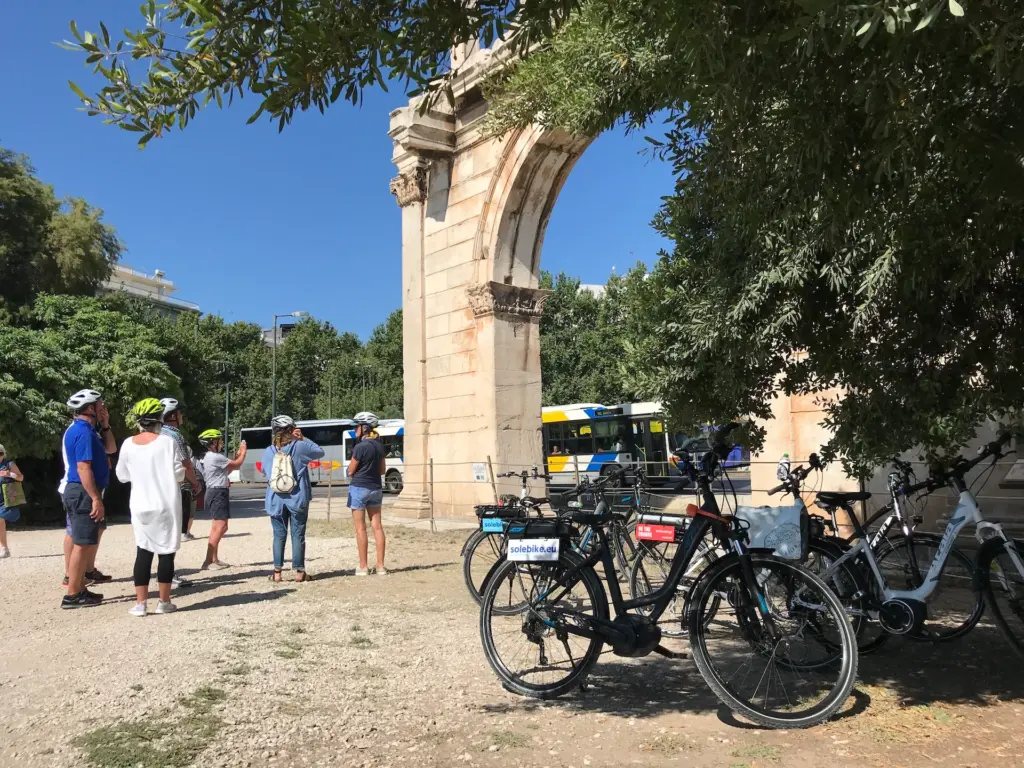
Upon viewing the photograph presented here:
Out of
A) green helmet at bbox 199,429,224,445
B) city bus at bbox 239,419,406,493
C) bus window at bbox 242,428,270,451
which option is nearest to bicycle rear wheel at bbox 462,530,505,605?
green helmet at bbox 199,429,224,445

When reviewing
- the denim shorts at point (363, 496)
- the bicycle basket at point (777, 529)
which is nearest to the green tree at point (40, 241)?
the denim shorts at point (363, 496)

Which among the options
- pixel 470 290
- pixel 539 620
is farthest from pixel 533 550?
pixel 470 290

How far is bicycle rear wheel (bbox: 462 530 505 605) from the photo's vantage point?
6.63 meters

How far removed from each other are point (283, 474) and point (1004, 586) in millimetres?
5908

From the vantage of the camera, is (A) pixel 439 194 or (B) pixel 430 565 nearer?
(B) pixel 430 565

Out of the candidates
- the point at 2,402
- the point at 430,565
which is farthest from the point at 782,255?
the point at 2,402

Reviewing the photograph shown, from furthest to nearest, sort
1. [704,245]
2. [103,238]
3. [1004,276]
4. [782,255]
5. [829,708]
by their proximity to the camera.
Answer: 1. [103,238]
2. [704,245]
3. [782,255]
4. [1004,276]
5. [829,708]

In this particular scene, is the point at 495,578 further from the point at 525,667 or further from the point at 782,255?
the point at 782,255

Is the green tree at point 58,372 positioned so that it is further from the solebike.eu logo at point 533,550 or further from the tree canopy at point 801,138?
the solebike.eu logo at point 533,550

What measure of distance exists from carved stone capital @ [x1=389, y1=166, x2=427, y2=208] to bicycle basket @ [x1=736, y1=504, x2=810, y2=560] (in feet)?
40.5

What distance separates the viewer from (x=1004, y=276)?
4090mm

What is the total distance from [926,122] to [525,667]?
10.6 ft

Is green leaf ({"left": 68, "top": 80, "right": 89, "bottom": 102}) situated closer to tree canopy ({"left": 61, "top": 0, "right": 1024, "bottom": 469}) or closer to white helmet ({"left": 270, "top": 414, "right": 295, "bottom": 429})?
tree canopy ({"left": 61, "top": 0, "right": 1024, "bottom": 469})

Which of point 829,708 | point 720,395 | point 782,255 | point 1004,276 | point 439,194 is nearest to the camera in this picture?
point 829,708
